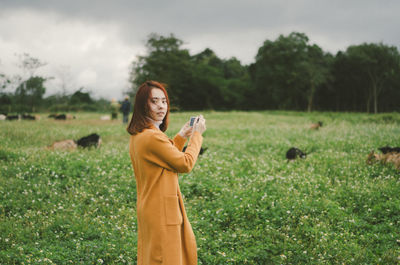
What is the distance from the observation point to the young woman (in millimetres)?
3129

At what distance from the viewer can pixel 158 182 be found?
3207 millimetres

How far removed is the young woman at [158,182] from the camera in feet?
10.3

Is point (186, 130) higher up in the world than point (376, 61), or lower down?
lower down

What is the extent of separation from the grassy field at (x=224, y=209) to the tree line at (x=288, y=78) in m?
54.4

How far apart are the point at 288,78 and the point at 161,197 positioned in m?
72.3

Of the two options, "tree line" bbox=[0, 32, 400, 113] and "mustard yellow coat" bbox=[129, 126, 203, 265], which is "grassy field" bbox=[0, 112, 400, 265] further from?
"tree line" bbox=[0, 32, 400, 113]

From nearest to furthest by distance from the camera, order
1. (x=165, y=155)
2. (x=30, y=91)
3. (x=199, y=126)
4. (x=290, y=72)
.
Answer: (x=165, y=155), (x=199, y=126), (x=30, y=91), (x=290, y=72)

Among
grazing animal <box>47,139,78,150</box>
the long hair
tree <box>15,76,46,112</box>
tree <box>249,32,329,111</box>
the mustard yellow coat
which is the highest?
tree <box>249,32,329,111</box>

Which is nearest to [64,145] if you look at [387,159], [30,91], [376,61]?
[387,159]

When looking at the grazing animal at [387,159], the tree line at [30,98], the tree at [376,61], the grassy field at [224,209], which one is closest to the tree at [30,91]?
the tree line at [30,98]

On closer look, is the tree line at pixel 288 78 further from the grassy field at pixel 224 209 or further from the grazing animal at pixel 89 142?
the grassy field at pixel 224 209

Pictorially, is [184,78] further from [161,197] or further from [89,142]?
[161,197]

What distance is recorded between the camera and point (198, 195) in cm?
918

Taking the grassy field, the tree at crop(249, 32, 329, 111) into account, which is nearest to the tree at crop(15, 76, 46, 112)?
the grassy field
